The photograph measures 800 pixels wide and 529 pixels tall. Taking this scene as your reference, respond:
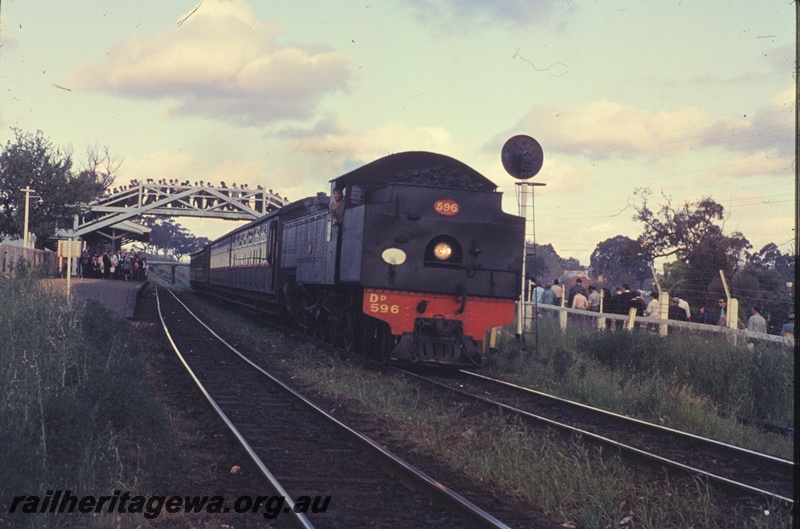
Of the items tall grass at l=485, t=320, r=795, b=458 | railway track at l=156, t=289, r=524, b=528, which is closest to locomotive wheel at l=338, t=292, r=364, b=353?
tall grass at l=485, t=320, r=795, b=458

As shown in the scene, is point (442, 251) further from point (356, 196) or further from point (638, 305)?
point (638, 305)

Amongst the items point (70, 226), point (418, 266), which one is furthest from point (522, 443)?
point (70, 226)

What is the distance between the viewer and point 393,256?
13492 millimetres

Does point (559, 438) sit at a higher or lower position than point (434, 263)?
lower

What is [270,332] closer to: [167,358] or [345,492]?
[167,358]

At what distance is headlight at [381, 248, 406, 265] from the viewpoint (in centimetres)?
1345

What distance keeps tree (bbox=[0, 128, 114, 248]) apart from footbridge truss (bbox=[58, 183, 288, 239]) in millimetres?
8271

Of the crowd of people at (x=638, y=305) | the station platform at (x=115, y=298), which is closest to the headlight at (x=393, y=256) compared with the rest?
the crowd of people at (x=638, y=305)

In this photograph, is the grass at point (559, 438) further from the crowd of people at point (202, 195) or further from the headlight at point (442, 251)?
the crowd of people at point (202, 195)

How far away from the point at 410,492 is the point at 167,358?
10.3 metres

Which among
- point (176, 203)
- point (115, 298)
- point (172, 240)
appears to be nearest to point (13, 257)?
point (115, 298)

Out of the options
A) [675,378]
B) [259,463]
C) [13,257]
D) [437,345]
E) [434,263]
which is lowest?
[259,463]

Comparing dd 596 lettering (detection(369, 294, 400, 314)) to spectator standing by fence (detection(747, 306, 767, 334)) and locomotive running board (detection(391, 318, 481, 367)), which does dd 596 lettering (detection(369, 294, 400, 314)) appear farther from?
spectator standing by fence (detection(747, 306, 767, 334))

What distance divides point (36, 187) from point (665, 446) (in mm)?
42230
